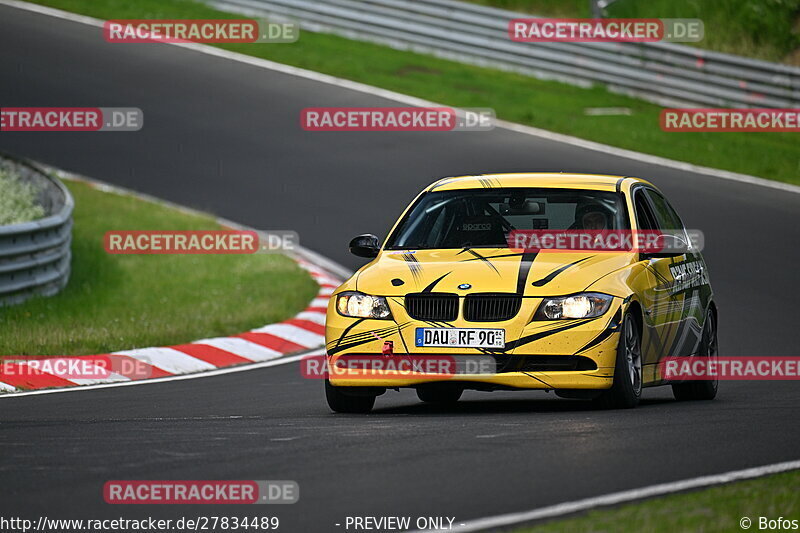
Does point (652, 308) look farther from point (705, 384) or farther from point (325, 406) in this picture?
point (325, 406)

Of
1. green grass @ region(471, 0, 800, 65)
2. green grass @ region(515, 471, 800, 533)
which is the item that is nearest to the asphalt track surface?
green grass @ region(515, 471, 800, 533)

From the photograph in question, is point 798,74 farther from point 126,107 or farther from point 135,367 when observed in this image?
point 135,367

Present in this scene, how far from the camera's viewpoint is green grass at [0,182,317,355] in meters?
13.5

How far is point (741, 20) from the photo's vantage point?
3016 cm

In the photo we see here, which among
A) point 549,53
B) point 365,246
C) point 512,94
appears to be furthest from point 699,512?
point 549,53

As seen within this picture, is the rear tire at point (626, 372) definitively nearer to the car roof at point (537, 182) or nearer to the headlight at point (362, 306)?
the car roof at point (537, 182)

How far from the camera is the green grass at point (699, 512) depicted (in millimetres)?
5473

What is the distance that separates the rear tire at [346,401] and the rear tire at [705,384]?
8.44 ft

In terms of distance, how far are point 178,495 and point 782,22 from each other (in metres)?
25.6

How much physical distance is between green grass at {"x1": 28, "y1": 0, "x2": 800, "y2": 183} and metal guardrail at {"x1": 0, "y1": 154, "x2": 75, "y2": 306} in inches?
336

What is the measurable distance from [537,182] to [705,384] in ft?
6.33

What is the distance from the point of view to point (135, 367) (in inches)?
496

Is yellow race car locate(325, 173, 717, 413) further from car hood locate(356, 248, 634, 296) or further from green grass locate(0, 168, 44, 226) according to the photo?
green grass locate(0, 168, 44, 226)

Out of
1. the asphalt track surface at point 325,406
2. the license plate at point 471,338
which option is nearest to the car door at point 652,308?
the asphalt track surface at point 325,406
